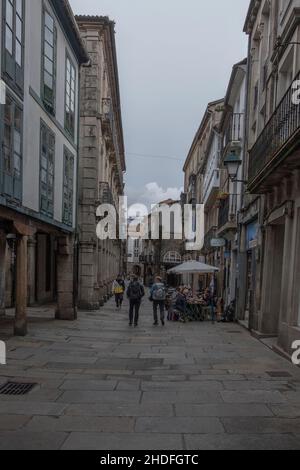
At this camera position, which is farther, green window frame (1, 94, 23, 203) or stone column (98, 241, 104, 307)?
stone column (98, 241, 104, 307)

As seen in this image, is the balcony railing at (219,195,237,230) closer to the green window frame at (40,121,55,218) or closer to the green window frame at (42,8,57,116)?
the green window frame at (40,121,55,218)

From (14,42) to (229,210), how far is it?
14.1m

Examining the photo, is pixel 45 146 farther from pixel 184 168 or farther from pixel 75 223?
pixel 184 168

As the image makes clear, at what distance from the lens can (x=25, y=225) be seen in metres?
12.5

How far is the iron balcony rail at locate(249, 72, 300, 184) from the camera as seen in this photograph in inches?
404

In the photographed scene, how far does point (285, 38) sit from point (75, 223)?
9.29 meters

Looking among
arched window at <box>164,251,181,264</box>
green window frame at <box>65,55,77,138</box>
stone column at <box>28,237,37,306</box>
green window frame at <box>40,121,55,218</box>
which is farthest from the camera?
arched window at <box>164,251,181,264</box>

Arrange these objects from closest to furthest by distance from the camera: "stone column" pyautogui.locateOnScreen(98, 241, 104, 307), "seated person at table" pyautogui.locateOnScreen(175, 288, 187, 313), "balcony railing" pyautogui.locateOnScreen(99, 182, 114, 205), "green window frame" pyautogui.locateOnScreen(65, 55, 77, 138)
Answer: "green window frame" pyautogui.locateOnScreen(65, 55, 77, 138)
"seated person at table" pyautogui.locateOnScreen(175, 288, 187, 313)
"balcony railing" pyautogui.locateOnScreen(99, 182, 114, 205)
"stone column" pyautogui.locateOnScreen(98, 241, 104, 307)

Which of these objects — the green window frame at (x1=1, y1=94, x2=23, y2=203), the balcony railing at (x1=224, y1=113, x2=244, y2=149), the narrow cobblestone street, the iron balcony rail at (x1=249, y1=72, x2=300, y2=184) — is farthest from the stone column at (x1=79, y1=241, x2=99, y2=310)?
the green window frame at (x1=1, y1=94, x2=23, y2=203)

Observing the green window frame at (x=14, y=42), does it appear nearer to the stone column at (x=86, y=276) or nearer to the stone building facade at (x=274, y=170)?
the stone building facade at (x=274, y=170)

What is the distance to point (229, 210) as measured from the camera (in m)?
23.3

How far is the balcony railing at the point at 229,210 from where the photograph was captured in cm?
2188

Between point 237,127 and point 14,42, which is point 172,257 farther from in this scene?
point 14,42

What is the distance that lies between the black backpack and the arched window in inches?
2117
